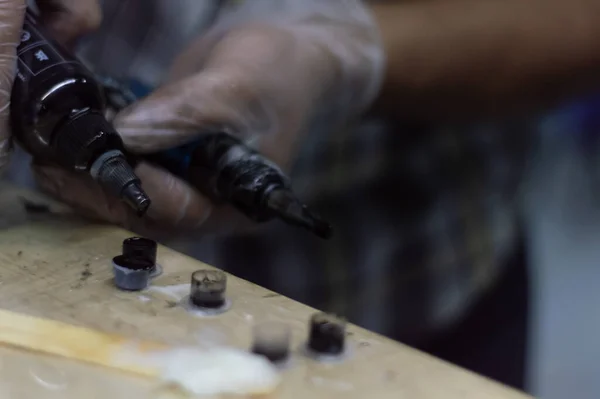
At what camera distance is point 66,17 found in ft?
1.65

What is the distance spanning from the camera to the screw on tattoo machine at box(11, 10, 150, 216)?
0.41 metres

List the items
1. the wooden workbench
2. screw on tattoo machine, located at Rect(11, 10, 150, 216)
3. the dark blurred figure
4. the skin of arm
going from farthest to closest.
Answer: the skin of arm < the dark blurred figure < screw on tattoo machine, located at Rect(11, 10, 150, 216) < the wooden workbench

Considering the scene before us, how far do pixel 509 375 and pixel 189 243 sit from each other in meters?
0.45

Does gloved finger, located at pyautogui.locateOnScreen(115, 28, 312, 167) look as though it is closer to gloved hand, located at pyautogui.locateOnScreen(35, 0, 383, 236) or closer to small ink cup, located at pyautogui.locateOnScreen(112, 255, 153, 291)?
gloved hand, located at pyautogui.locateOnScreen(35, 0, 383, 236)

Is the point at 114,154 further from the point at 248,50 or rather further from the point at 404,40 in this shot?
the point at 404,40

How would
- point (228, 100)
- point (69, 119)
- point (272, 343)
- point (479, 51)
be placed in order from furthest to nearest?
point (479, 51)
point (228, 100)
point (69, 119)
point (272, 343)

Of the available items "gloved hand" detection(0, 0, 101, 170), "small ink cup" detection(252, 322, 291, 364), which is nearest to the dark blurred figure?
"gloved hand" detection(0, 0, 101, 170)

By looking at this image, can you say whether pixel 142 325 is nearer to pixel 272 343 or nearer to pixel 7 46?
pixel 272 343

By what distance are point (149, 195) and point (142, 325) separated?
180 mm

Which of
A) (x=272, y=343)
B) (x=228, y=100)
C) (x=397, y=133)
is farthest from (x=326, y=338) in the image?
(x=397, y=133)

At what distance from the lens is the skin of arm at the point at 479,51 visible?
72cm

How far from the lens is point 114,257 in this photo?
395 mm

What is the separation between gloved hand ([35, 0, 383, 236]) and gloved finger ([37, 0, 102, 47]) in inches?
2.8

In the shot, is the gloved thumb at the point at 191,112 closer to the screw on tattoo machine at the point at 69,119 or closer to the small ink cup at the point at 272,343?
the screw on tattoo machine at the point at 69,119
